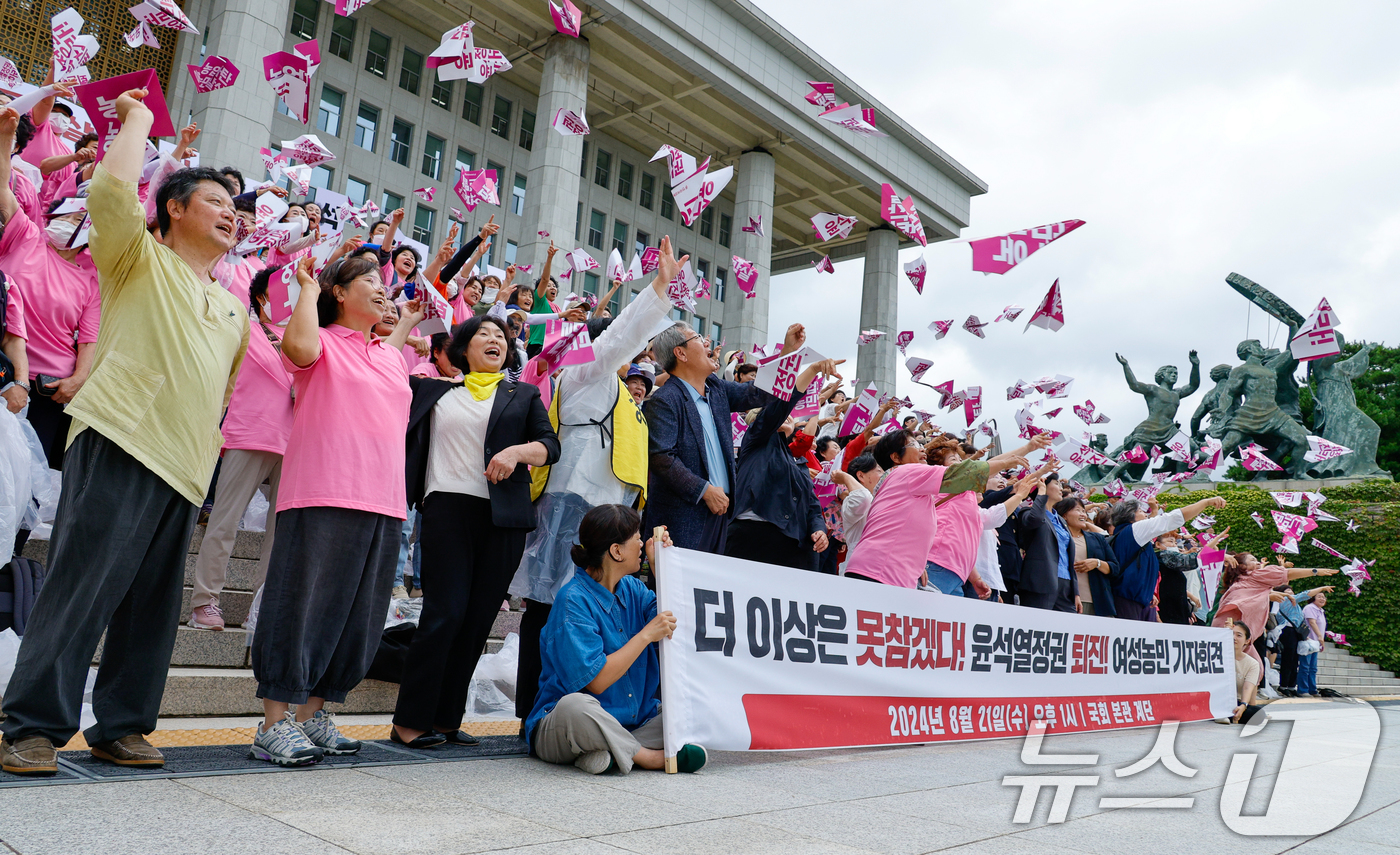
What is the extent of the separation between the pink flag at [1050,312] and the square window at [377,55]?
2589cm

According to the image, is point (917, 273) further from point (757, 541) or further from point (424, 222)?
point (424, 222)

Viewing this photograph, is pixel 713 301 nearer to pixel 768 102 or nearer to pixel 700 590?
pixel 768 102

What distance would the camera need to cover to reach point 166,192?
2.96 m

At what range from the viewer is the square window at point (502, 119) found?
30.8 m

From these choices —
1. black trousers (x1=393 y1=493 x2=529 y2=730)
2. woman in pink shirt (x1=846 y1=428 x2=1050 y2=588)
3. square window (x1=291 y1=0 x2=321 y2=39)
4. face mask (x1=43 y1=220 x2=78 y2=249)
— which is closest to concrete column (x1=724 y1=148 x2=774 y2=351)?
square window (x1=291 y1=0 x2=321 y2=39)

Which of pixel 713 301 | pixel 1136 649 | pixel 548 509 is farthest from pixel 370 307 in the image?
pixel 713 301

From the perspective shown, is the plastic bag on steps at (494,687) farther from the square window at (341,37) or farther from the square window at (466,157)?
the square window at (466,157)

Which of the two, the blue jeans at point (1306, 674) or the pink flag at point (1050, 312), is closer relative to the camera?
the pink flag at point (1050, 312)

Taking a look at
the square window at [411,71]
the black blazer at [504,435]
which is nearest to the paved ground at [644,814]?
the black blazer at [504,435]

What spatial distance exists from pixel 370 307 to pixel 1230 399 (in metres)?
27.7

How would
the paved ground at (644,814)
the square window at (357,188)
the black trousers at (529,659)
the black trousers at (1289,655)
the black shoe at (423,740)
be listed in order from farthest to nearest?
the square window at (357,188), the black trousers at (1289,655), the black trousers at (529,659), the black shoe at (423,740), the paved ground at (644,814)

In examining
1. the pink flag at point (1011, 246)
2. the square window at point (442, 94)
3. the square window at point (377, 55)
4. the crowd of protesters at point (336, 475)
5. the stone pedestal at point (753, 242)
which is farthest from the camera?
the square window at point (442, 94)

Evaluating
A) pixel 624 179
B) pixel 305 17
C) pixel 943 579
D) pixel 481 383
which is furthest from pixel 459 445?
pixel 624 179

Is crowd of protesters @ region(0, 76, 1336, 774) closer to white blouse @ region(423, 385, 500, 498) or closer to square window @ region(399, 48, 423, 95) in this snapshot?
white blouse @ region(423, 385, 500, 498)
